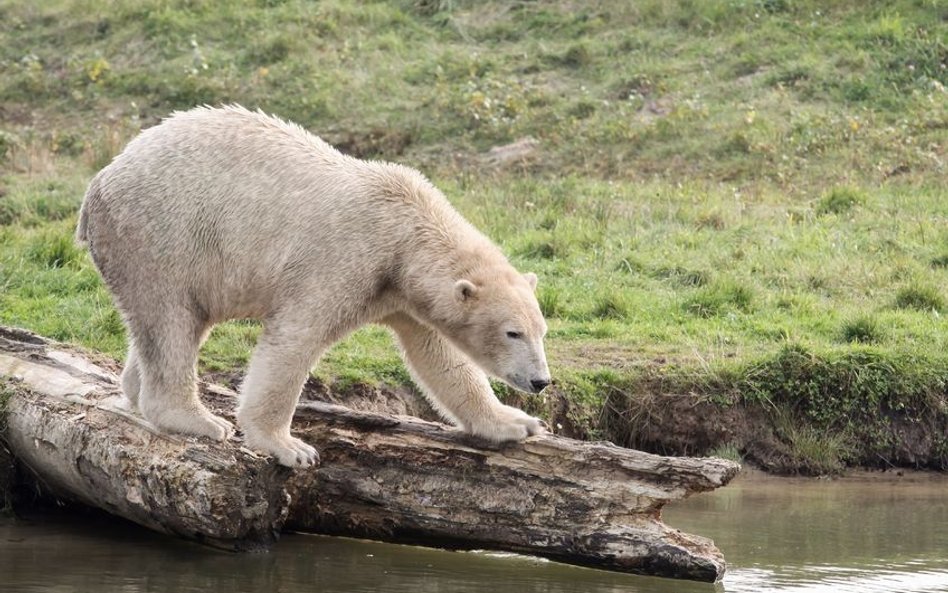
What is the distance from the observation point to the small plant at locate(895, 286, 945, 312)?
12328mm

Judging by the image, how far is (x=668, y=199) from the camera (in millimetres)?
15820

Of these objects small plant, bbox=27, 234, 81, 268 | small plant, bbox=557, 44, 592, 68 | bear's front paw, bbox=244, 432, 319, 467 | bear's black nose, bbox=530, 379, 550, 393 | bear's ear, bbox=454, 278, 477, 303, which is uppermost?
small plant, bbox=557, 44, 592, 68

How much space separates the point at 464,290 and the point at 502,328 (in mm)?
286

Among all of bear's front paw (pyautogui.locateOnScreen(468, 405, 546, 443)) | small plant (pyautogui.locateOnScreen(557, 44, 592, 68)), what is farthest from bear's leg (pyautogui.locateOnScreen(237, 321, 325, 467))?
small plant (pyautogui.locateOnScreen(557, 44, 592, 68))

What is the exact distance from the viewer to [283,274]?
7.98 meters

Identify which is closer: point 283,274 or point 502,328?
point 502,328

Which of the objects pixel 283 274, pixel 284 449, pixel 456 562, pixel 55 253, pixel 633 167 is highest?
pixel 633 167

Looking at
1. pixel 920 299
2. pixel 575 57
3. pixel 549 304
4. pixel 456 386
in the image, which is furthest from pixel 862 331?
pixel 575 57

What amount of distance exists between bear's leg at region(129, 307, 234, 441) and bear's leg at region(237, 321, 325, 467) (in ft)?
0.93

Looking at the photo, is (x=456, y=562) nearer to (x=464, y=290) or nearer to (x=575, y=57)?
(x=464, y=290)

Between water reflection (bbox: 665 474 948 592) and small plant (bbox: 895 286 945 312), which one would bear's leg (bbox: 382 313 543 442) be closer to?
water reflection (bbox: 665 474 948 592)

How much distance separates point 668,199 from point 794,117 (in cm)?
347

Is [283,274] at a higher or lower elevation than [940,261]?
higher

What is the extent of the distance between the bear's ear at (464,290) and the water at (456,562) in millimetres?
1512
